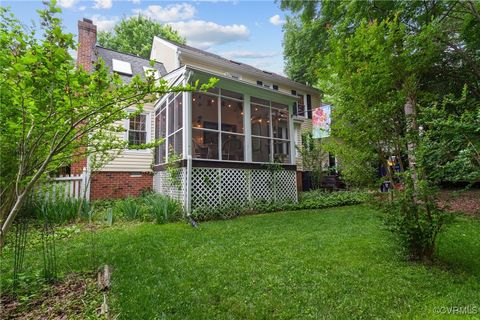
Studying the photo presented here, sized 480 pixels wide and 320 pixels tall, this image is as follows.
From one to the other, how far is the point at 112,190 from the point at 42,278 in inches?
281

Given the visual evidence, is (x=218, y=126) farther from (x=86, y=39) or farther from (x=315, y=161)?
(x=86, y=39)

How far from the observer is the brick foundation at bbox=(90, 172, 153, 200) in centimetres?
900

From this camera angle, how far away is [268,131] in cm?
875

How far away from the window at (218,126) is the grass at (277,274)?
3044 millimetres

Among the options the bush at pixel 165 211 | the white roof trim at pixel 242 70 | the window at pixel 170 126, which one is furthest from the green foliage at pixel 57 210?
the white roof trim at pixel 242 70

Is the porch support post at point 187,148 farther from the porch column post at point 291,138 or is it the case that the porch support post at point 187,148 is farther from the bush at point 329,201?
the porch column post at point 291,138

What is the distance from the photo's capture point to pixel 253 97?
328 inches

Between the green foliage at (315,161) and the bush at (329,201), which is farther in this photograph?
the green foliage at (315,161)

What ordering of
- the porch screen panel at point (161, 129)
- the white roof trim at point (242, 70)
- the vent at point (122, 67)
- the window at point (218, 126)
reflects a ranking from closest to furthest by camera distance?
the window at point (218, 126)
the porch screen panel at point (161, 129)
the vent at point (122, 67)
the white roof trim at point (242, 70)

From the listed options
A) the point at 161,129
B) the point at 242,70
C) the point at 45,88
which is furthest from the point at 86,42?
the point at 45,88

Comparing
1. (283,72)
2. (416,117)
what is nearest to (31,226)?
(416,117)

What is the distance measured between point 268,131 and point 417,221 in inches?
239

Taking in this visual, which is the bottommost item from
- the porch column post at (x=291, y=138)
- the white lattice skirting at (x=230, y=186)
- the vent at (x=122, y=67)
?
the white lattice skirting at (x=230, y=186)

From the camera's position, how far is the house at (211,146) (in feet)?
22.5
